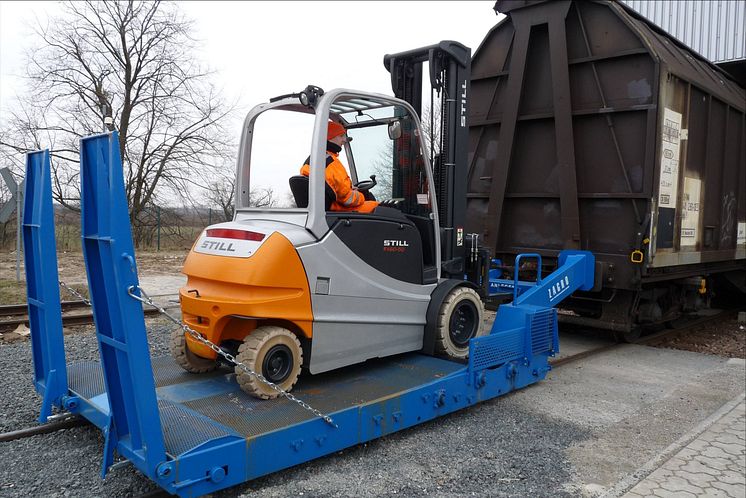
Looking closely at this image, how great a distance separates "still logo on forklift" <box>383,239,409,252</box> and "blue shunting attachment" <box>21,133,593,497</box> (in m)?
0.98

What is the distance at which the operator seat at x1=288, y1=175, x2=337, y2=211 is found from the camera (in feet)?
14.2

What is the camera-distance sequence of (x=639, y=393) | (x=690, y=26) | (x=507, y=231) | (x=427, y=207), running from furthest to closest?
(x=690, y=26)
(x=507, y=231)
(x=639, y=393)
(x=427, y=207)

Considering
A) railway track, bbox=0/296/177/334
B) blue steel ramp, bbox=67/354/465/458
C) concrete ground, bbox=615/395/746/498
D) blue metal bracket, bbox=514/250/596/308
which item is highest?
blue metal bracket, bbox=514/250/596/308

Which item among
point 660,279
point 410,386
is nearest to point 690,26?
point 660,279

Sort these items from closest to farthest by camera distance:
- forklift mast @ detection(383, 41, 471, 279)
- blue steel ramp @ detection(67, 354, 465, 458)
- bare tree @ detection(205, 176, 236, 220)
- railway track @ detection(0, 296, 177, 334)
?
blue steel ramp @ detection(67, 354, 465, 458), forklift mast @ detection(383, 41, 471, 279), railway track @ detection(0, 296, 177, 334), bare tree @ detection(205, 176, 236, 220)

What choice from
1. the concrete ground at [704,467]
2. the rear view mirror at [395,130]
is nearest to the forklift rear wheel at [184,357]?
the rear view mirror at [395,130]

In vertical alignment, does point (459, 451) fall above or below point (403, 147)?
below

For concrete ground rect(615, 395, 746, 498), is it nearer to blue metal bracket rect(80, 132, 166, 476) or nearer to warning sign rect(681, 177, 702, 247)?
blue metal bracket rect(80, 132, 166, 476)

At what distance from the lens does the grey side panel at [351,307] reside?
4121mm

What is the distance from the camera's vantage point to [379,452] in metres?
4.19

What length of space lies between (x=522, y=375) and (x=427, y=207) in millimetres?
1868

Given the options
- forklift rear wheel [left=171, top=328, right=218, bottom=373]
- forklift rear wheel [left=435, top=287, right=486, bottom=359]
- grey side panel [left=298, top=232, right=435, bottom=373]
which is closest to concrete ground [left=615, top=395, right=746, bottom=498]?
forklift rear wheel [left=435, top=287, right=486, bottom=359]

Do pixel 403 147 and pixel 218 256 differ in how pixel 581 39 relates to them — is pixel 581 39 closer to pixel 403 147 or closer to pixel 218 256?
pixel 403 147

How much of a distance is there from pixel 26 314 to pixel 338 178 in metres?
6.85
